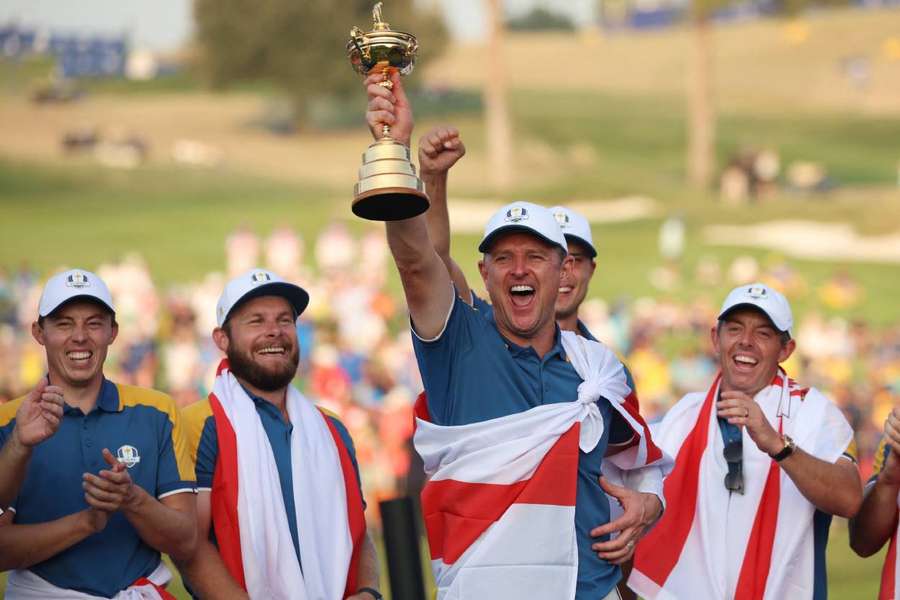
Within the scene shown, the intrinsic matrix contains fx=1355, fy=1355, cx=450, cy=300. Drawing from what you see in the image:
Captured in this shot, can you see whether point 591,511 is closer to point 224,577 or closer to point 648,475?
point 648,475

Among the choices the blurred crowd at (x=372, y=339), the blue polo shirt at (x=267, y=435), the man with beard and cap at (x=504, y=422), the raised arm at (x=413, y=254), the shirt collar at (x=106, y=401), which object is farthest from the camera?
the blurred crowd at (x=372, y=339)

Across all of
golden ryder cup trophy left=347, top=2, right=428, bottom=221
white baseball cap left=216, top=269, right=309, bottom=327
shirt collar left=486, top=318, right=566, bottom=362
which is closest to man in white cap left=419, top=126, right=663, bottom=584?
shirt collar left=486, top=318, right=566, bottom=362

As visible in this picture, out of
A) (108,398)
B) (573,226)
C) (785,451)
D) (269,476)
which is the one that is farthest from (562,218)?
(108,398)

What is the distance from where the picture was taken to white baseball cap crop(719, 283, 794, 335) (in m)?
5.35

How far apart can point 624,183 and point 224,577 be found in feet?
80.4

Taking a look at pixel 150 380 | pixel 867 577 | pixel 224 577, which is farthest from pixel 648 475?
pixel 150 380

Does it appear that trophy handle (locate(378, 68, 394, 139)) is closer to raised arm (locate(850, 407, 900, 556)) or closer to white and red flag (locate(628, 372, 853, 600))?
white and red flag (locate(628, 372, 853, 600))

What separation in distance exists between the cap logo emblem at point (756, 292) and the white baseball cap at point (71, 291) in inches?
97.6

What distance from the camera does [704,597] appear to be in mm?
5242

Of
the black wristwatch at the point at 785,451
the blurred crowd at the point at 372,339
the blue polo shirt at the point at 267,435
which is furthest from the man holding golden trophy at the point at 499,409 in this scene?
the blurred crowd at the point at 372,339

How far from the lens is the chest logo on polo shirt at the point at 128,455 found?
484 cm

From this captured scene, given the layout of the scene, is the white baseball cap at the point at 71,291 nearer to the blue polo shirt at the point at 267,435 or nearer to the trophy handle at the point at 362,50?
the blue polo shirt at the point at 267,435

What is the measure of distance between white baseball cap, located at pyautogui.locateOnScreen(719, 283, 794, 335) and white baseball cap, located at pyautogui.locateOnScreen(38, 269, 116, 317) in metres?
2.42

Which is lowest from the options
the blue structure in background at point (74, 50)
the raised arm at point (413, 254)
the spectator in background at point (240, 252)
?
the raised arm at point (413, 254)
